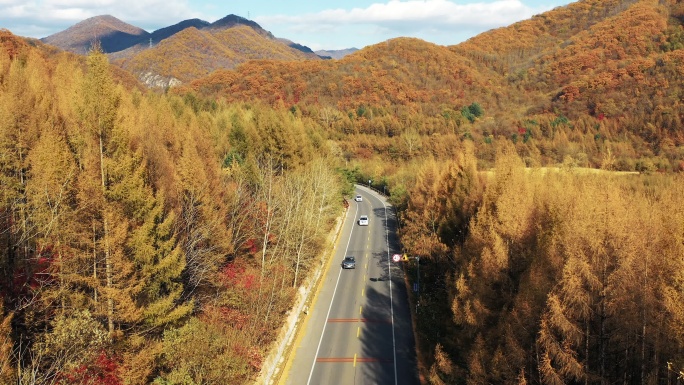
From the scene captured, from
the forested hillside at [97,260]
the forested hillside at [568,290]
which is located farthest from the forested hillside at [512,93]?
the forested hillside at [97,260]

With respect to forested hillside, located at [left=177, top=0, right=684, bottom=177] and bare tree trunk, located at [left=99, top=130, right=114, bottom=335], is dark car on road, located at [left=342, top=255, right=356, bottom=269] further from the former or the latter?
forested hillside, located at [left=177, top=0, right=684, bottom=177]

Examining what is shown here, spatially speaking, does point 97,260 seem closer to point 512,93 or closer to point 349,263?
point 349,263

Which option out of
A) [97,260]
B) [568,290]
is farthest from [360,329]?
[97,260]

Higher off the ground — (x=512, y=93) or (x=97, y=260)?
(x=512, y=93)

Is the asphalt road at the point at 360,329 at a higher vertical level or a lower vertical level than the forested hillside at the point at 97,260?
lower

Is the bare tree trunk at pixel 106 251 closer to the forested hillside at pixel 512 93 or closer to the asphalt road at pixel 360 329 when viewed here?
the asphalt road at pixel 360 329

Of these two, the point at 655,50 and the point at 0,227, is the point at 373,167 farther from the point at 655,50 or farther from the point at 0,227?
the point at 655,50

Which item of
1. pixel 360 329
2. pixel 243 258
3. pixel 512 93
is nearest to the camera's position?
pixel 360 329

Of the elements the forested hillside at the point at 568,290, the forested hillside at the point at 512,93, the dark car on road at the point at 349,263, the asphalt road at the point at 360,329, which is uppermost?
the forested hillside at the point at 512,93

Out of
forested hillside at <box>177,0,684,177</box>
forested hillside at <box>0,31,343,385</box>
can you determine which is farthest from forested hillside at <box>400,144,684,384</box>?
forested hillside at <box>177,0,684,177</box>
